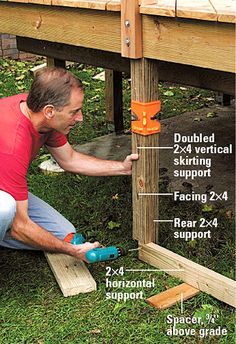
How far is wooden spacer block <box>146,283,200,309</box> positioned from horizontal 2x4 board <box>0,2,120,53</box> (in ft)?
3.87

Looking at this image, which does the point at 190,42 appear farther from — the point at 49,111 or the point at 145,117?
the point at 49,111

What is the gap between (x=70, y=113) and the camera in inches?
114

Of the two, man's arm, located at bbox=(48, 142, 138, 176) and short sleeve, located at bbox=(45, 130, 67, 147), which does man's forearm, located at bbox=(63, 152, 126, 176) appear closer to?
man's arm, located at bbox=(48, 142, 138, 176)

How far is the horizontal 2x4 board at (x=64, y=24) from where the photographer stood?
302 cm

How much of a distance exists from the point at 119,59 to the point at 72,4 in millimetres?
703

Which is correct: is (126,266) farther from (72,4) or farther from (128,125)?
(128,125)

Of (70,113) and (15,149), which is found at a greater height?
(70,113)

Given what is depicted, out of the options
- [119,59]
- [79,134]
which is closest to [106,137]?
[79,134]

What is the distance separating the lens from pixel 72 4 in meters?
3.11

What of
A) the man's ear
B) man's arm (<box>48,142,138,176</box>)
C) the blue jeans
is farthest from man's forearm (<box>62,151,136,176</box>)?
the man's ear

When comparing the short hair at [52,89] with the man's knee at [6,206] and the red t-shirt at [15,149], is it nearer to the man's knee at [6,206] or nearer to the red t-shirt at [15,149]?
the red t-shirt at [15,149]

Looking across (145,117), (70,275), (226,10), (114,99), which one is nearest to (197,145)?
(114,99)

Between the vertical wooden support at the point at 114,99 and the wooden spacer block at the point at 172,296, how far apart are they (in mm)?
2544

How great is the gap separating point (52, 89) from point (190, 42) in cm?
66
